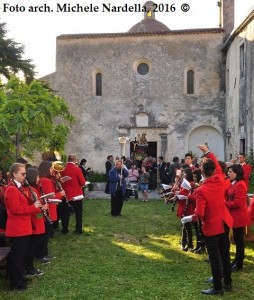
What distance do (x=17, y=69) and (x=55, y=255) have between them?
15251 mm

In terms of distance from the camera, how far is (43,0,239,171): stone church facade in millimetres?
25125

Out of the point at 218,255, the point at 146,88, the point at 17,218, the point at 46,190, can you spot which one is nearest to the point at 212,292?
the point at 218,255

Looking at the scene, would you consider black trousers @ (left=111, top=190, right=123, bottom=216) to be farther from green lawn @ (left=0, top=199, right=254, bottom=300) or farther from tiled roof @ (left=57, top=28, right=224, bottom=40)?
tiled roof @ (left=57, top=28, right=224, bottom=40)

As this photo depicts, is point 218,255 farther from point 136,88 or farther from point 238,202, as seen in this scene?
point 136,88

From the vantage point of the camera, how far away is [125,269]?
24.7 feet

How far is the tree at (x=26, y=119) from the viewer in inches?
439

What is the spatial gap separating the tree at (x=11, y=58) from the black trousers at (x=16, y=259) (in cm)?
1605

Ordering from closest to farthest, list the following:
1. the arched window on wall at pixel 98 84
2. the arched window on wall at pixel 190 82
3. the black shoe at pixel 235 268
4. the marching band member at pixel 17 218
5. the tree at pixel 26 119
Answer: the marching band member at pixel 17 218, the black shoe at pixel 235 268, the tree at pixel 26 119, the arched window on wall at pixel 190 82, the arched window on wall at pixel 98 84

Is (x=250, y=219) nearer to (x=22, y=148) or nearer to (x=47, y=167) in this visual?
(x=47, y=167)

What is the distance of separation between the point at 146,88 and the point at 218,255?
66.2ft

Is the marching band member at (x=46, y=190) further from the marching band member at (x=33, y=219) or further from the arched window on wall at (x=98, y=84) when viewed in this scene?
the arched window on wall at (x=98, y=84)

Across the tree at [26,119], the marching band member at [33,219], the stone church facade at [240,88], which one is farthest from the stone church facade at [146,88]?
the marching band member at [33,219]

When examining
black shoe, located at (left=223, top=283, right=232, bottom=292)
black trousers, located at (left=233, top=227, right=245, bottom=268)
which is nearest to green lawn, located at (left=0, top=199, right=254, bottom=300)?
black shoe, located at (left=223, top=283, right=232, bottom=292)

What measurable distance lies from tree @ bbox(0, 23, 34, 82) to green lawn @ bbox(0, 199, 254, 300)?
12.4m
